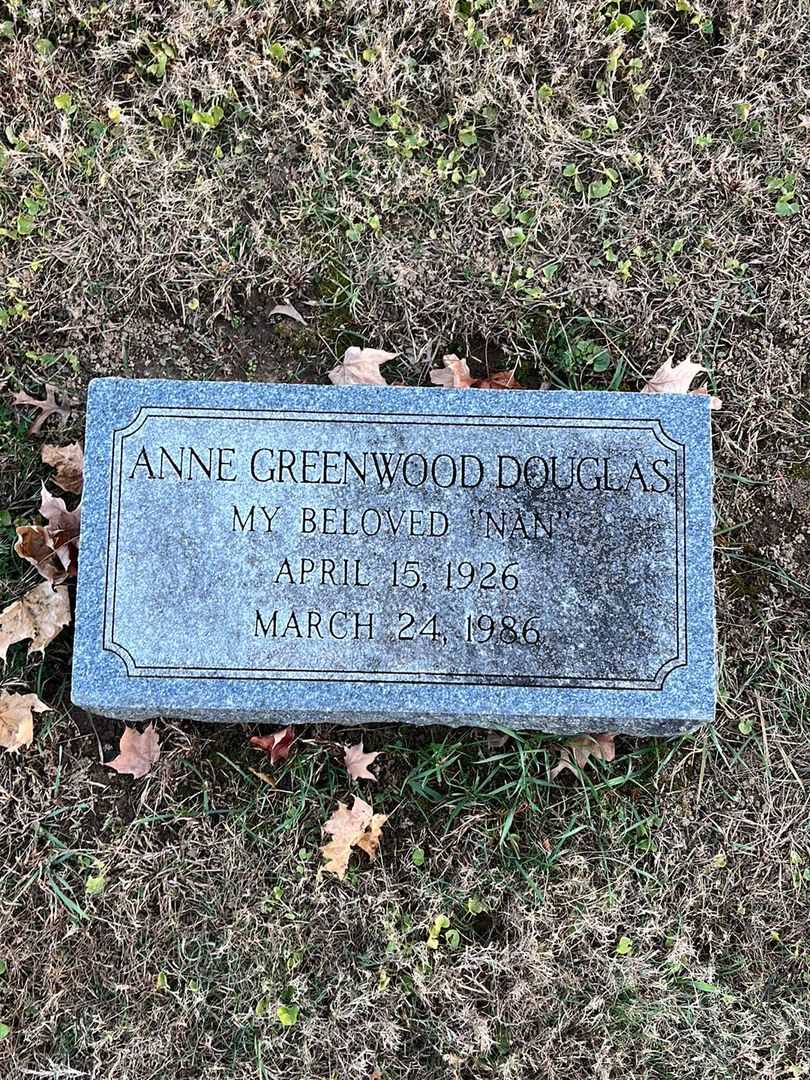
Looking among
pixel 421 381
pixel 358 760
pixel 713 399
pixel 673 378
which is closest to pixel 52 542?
pixel 358 760

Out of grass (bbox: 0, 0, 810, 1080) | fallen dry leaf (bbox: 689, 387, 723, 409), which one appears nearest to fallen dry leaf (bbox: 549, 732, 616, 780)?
grass (bbox: 0, 0, 810, 1080)

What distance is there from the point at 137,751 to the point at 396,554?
1.18 meters

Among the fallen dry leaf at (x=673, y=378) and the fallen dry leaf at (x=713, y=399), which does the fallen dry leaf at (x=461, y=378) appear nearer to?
the fallen dry leaf at (x=673, y=378)

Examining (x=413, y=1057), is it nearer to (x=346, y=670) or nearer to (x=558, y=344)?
(x=346, y=670)

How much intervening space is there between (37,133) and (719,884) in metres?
3.70

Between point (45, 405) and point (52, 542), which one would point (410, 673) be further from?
point (45, 405)

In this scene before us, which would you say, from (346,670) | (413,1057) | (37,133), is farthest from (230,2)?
(413,1057)

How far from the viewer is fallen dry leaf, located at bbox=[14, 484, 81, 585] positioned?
3158 mm

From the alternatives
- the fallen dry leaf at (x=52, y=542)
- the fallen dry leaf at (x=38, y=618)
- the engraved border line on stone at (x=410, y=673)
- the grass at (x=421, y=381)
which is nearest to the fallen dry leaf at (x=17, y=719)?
the grass at (x=421, y=381)

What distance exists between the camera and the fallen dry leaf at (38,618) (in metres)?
3.15

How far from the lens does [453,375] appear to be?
10.8ft

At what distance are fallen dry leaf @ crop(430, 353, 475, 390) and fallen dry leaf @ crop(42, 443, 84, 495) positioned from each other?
1299mm

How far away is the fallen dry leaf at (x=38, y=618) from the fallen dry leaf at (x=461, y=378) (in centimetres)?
152

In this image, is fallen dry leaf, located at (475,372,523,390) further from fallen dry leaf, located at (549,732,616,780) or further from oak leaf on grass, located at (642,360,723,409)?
fallen dry leaf, located at (549,732,616,780)
